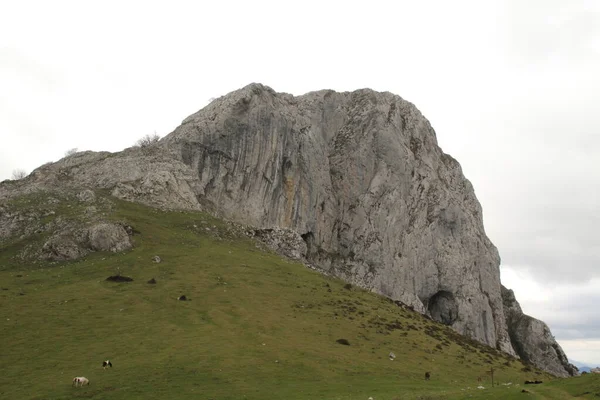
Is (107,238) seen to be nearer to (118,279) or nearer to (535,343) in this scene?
(118,279)

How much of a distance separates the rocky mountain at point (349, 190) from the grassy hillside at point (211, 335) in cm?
3109

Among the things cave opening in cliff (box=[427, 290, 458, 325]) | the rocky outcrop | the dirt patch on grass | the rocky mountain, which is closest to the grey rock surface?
the rocky outcrop

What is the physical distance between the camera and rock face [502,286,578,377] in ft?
424

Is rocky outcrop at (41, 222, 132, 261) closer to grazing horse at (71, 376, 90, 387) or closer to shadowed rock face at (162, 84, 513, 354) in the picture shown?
grazing horse at (71, 376, 90, 387)

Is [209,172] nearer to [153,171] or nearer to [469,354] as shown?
[153,171]

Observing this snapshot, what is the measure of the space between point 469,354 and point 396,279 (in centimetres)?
6458

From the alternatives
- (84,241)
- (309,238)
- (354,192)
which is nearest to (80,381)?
(84,241)

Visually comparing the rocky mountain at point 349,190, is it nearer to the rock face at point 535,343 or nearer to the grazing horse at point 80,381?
the rock face at point 535,343

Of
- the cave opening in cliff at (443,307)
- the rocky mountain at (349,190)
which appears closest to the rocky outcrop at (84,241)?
the rocky mountain at (349,190)

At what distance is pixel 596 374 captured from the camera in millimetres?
35031

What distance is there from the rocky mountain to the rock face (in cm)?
40

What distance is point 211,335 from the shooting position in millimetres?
53375

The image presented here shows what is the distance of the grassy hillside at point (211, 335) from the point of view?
4025 cm

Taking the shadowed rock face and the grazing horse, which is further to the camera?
the shadowed rock face
